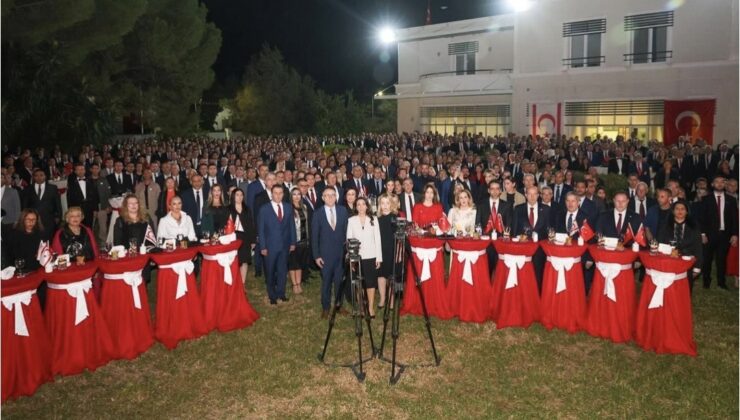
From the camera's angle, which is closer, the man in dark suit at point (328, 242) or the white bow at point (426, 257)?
the white bow at point (426, 257)

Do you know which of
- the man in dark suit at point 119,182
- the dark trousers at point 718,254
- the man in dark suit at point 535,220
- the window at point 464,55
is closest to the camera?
the man in dark suit at point 535,220

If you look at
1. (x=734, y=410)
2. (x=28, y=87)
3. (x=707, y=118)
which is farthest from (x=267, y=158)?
(x=707, y=118)

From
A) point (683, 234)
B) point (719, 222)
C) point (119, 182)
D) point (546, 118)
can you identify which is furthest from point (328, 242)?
point (546, 118)

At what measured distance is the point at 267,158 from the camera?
21.1 meters

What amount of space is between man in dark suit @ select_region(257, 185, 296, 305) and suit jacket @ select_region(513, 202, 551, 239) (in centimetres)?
342

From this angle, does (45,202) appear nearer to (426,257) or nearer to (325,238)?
(325,238)

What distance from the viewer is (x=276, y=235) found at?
8.50 meters

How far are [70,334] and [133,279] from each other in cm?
89

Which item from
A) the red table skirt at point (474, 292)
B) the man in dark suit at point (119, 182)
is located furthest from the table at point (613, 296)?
the man in dark suit at point (119, 182)

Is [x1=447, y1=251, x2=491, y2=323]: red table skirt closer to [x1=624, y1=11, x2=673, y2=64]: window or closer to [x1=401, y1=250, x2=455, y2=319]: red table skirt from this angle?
[x1=401, y1=250, x2=455, y2=319]: red table skirt

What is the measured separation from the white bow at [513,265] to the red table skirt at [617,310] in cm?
95

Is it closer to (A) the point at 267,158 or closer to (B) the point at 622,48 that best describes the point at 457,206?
(A) the point at 267,158

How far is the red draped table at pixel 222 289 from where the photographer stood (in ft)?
24.6

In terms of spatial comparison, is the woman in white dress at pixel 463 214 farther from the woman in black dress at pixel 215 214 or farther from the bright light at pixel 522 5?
the bright light at pixel 522 5
